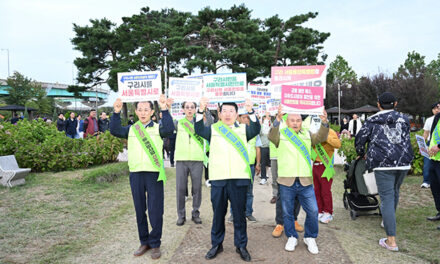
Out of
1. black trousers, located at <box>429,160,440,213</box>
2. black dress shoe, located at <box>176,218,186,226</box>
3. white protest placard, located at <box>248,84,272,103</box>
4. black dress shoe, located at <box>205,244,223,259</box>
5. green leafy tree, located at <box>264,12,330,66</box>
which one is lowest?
black dress shoe, located at <box>176,218,186,226</box>

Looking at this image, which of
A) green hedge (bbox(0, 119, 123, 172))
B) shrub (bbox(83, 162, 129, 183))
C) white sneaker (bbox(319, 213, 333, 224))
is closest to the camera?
white sneaker (bbox(319, 213, 333, 224))

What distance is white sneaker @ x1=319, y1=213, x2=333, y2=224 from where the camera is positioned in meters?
5.48

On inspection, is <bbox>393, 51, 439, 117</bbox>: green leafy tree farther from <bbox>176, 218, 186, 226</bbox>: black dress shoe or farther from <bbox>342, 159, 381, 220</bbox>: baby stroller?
<bbox>176, 218, 186, 226</bbox>: black dress shoe

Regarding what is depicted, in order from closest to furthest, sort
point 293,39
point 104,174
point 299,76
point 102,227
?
1. point 299,76
2. point 102,227
3. point 104,174
4. point 293,39

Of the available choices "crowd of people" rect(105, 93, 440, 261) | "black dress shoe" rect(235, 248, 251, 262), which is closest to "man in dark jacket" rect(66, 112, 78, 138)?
"crowd of people" rect(105, 93, 440, 261)

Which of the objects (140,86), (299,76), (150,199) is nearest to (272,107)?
(299,76)

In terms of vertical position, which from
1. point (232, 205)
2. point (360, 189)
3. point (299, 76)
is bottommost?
point (360, 189)

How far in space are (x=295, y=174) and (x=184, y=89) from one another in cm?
234

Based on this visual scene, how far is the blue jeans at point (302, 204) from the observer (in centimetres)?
419

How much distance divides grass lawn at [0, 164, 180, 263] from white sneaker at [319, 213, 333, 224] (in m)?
3.11

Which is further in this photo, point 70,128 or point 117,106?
point 70,128

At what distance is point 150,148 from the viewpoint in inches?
166

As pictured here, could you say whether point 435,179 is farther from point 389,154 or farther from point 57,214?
point 57,214

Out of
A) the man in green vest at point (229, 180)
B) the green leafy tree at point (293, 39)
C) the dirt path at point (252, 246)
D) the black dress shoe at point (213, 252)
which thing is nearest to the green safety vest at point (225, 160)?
the man in green vest at point (229, 180)
